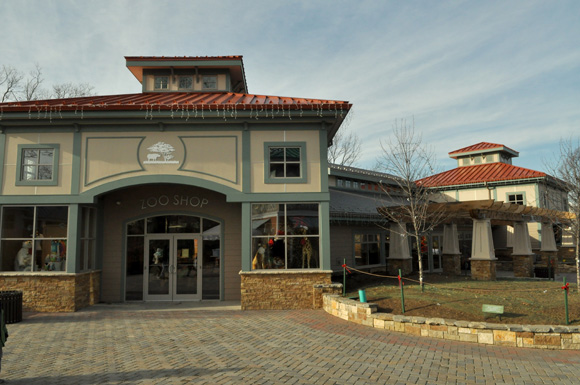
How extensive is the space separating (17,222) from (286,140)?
8722 mm

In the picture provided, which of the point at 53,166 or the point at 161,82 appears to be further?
the point at 161,82

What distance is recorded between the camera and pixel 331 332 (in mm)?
9453

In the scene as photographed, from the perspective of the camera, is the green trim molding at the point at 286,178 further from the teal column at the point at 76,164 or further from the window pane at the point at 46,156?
the window pane at the point at 46,156

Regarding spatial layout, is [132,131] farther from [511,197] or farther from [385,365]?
[511,197]

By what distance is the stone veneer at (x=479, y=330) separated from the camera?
8.30m

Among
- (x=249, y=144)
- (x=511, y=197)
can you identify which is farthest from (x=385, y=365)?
(x=511, y=197)

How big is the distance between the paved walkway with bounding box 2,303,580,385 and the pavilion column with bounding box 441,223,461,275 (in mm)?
9960

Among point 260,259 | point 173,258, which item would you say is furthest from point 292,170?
point 173,258

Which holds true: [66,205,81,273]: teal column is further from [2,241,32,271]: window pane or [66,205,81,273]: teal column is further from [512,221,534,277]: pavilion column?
[512,221,534,277]: pavilion column

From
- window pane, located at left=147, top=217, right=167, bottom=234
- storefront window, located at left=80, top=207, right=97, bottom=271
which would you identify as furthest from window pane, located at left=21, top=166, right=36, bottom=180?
window pane, located at left=147, top=217, right=167, bottom=234

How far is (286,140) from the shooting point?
42.4 ft

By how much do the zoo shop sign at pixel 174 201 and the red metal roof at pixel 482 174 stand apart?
19.9 metres

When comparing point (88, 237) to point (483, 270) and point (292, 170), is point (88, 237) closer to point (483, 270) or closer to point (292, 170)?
point (292, 170)

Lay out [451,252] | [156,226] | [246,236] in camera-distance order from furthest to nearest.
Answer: [451,252], [156,226], [246,236]
